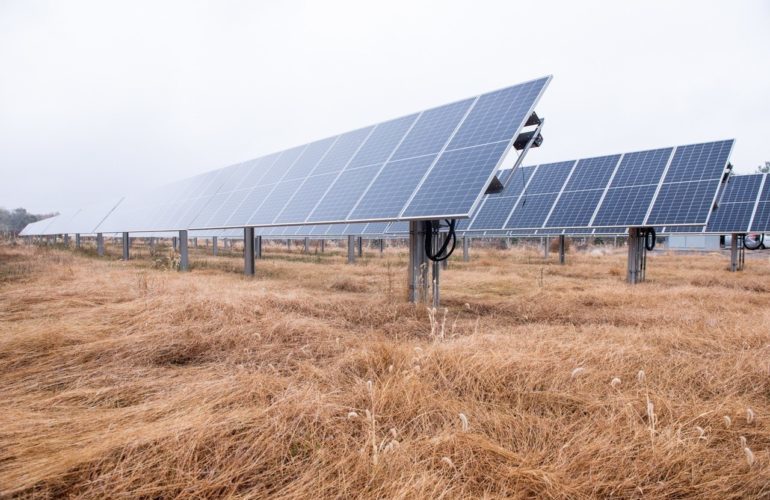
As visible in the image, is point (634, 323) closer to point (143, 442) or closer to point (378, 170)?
point (378, 170)

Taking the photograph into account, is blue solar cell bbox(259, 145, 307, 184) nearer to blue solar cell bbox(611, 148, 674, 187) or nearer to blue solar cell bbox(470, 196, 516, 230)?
blue solar cell bbox(470, 196, 516, 230)

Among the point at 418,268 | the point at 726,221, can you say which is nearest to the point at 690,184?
the point at 726,221

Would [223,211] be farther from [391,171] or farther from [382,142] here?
[391,171]

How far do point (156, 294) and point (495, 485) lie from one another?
237 inches

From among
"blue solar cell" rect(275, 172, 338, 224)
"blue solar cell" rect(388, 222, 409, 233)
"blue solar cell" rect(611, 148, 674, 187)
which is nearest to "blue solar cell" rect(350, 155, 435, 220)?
"blue solar cell" rect(275, 172, 338, 224)

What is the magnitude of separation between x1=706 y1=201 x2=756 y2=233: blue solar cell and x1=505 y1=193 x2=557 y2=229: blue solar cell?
20.8 ft

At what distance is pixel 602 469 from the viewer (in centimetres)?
217

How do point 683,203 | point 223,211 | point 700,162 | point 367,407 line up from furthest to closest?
point 223,211
point 700,162
point 683,203
point 367,407

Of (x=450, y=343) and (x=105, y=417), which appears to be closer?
(x=105, y=417)

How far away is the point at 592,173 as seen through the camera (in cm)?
1517

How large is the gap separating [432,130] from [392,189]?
75.3 inches

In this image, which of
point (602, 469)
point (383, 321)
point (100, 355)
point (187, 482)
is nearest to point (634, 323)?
point (383, 321)

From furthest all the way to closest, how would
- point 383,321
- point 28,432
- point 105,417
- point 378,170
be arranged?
point 378,170
point 383,321
point 105,417
point 28,432

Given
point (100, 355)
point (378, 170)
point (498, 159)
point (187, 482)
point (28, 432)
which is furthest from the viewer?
point (378, 170)
